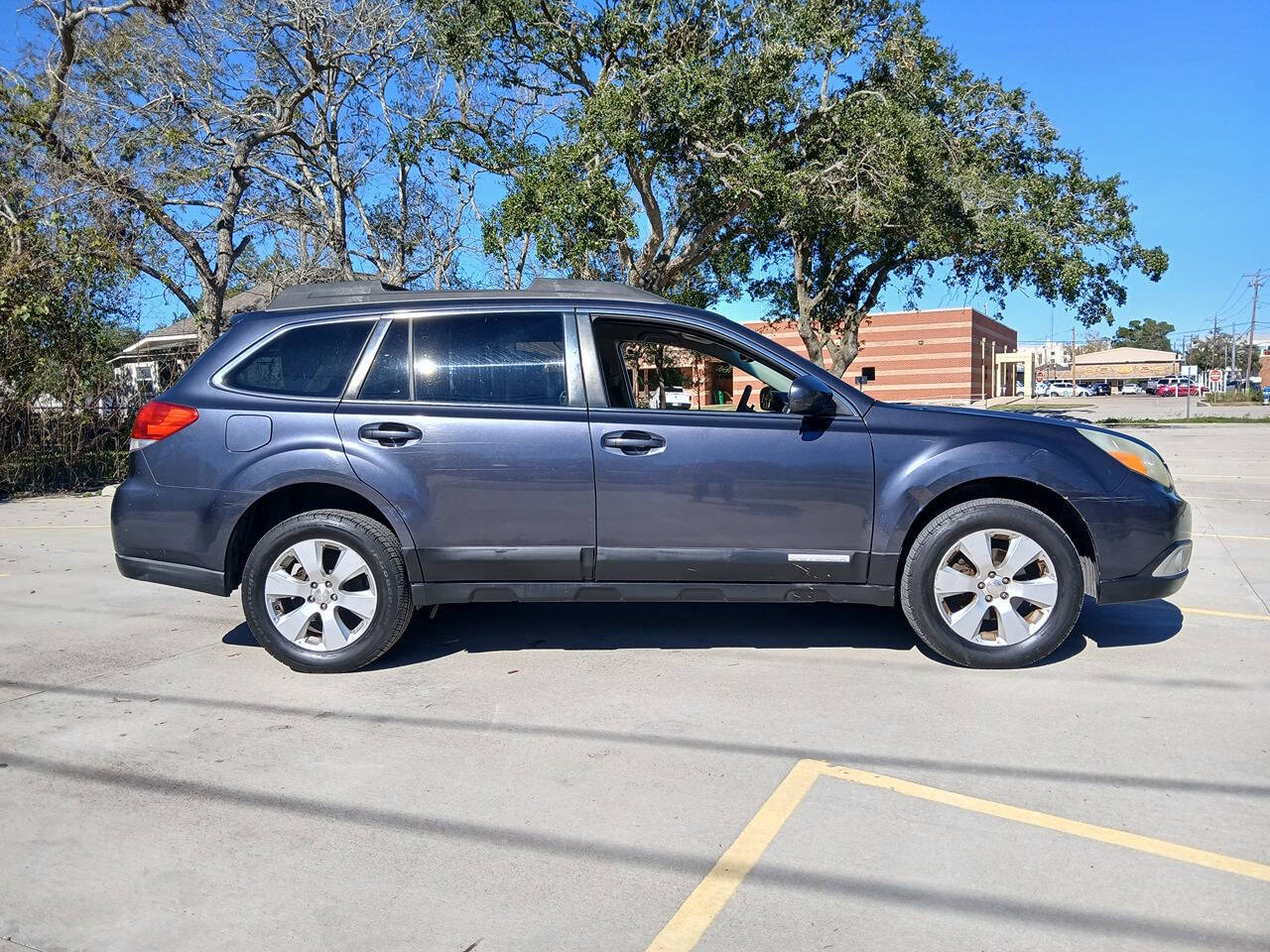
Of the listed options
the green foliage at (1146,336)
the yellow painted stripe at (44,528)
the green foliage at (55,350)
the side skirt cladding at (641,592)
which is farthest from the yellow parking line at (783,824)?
the green foliage at (1146,336)

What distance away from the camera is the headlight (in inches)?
197

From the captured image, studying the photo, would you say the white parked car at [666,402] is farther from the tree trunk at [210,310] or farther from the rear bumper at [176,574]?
the tree trunk at [210,310]

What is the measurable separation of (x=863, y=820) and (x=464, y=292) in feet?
11.2

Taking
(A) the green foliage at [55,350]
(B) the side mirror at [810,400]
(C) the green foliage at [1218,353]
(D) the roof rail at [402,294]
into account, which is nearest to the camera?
(B) the side mirror at [810,400]

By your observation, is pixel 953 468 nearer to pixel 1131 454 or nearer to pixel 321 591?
pixel 1131 454

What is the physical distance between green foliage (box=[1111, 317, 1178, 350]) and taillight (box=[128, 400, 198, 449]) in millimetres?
189194

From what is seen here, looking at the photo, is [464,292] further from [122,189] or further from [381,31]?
[381,31]

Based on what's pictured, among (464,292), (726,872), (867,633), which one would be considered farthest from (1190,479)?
(726,872)

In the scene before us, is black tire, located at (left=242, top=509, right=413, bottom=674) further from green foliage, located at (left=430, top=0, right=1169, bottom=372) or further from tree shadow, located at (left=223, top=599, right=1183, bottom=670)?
green foliage, located at (left=430, top=0, right=1169, bottom=372)

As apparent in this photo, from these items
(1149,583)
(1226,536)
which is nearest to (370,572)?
(1149,583)

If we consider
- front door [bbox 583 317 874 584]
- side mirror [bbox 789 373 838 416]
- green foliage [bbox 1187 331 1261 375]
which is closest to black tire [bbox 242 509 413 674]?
front door [bbox 583 317 874 584]

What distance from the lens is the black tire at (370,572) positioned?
196 inches

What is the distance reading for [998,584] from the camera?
193 inches

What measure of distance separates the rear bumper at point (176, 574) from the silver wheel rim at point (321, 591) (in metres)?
0.31
